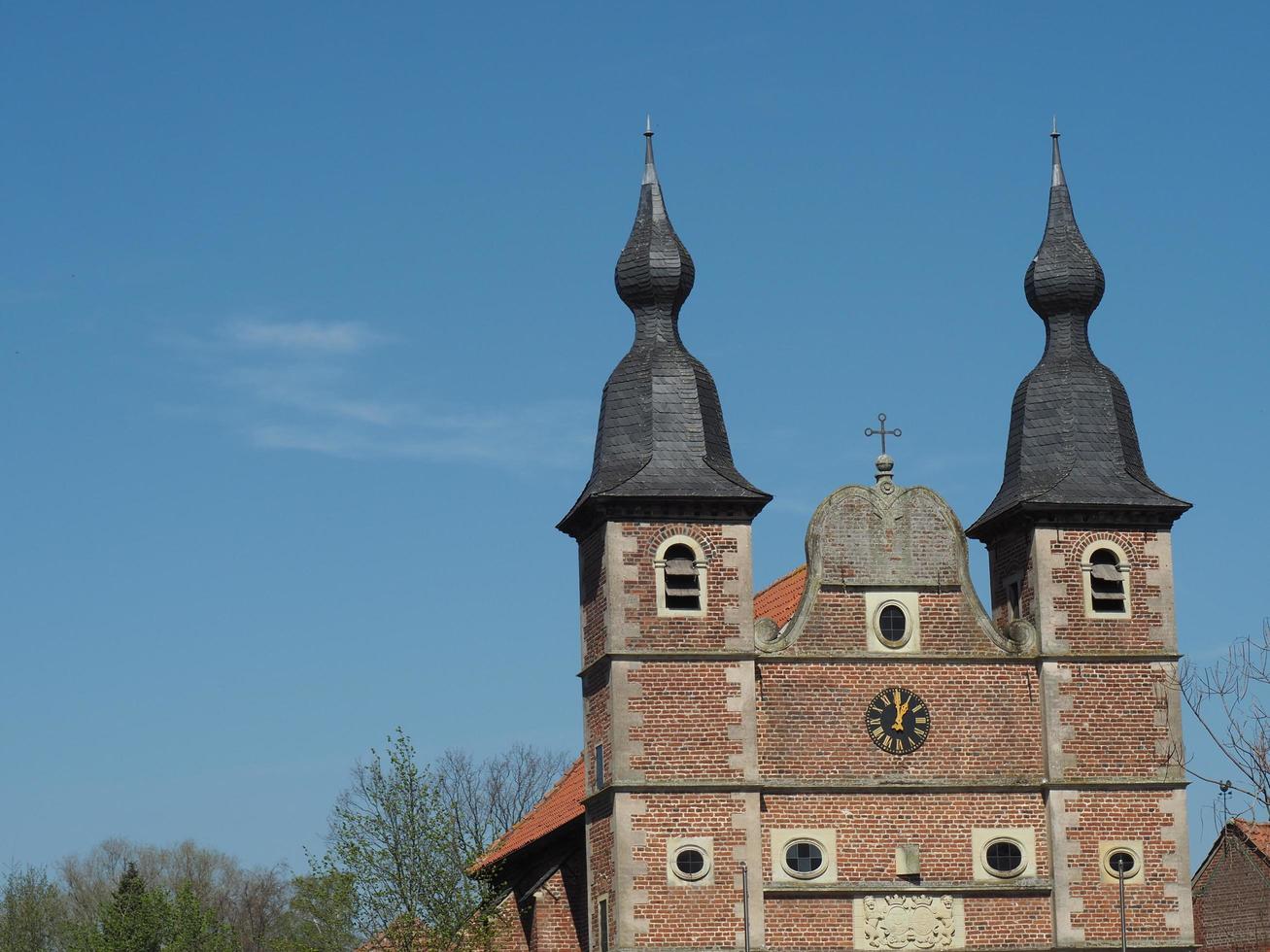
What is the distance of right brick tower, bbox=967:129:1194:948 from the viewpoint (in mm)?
37531

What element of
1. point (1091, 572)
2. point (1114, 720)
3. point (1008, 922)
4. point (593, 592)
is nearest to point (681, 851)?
point (593, 592)

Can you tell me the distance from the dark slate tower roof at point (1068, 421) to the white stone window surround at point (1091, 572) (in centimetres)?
57

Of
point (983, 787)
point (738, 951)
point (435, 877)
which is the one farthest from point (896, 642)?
point (435, 877)

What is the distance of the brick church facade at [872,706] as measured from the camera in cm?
3697

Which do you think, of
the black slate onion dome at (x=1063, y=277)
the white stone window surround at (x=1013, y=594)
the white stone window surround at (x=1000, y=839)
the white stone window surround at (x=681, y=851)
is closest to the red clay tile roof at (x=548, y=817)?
the white stone window surround at (x=681, y=851)

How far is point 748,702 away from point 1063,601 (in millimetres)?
5396

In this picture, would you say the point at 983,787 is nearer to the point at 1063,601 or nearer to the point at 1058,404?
the point at 1063,601

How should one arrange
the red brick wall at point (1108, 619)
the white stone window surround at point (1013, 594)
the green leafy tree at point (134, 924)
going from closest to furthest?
the red brick wall at point (1108, 619) < the white stone window surround at point (1013, 594) < the green leafy tree at point (134, 924)

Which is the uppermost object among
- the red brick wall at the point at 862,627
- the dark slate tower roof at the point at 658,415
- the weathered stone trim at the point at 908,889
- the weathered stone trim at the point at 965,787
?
the dark slate tower roof at the point at 658,415

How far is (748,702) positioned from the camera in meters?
37.4

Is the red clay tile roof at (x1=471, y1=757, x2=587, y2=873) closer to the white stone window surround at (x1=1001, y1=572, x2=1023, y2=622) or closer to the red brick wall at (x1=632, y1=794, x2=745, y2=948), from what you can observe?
the red brick wall at (x1=632, y1=794, x2=745, y2=948)

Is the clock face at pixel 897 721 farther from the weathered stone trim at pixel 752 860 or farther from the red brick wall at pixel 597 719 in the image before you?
the red brick wall at pixel 597 719

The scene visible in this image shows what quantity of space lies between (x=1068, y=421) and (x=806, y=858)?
834cm

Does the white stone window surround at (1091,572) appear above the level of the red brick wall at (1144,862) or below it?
above
